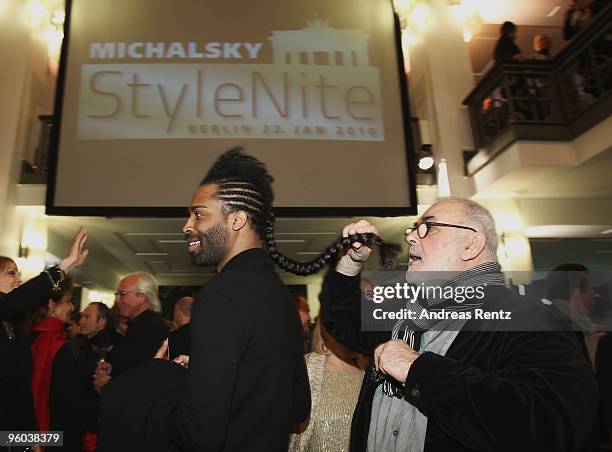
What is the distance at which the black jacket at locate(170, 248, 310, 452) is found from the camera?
3.32 ft

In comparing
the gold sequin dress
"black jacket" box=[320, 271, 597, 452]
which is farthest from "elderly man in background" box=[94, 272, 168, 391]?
"black jacket" box=[320, 271, 597, 452]

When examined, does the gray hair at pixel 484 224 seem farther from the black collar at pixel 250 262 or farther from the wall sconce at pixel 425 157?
the wall sconce at pixel 425 157

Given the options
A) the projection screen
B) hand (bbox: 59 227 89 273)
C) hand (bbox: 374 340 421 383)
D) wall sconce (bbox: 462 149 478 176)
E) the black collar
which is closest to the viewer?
hand (bbox: 374 340 421 383)

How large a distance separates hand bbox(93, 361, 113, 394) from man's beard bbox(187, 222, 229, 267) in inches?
68.2

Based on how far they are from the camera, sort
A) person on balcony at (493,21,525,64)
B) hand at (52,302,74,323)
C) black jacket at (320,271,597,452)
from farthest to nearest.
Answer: person on balcony at (493,21,525,64) → hand at (52,302,74,323) → black jacket at (320,271,597,452)

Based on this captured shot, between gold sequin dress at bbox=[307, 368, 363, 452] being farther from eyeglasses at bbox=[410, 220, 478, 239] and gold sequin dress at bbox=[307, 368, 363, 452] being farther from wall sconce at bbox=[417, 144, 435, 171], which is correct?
wall sconce at bbox=[417, 144, 435, 171]

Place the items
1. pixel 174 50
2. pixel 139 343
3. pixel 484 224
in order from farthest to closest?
pixel 174 50 → pixel 139 343 → pixel 484 224

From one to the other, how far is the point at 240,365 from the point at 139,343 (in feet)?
5.50

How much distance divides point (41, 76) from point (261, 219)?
6.88m

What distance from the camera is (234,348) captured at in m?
1.06

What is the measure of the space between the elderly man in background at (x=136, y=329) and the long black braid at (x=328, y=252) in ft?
4.79

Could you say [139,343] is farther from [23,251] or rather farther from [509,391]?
[23,251]

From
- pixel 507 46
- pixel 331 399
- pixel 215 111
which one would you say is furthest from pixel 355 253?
pixel 507 46

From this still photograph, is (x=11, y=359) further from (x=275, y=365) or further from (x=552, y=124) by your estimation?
(x=552, y=124)
